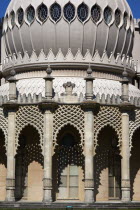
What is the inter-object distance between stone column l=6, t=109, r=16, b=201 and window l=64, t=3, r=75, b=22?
657cm

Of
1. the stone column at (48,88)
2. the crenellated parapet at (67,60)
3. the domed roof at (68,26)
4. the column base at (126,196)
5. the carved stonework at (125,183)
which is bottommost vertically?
the column base at (126,196)

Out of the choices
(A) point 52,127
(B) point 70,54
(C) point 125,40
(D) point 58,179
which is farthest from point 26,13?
(D) point 58,179

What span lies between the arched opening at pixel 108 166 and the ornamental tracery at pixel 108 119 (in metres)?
0.66

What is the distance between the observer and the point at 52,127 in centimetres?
2414

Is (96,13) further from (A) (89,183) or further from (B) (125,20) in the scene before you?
(A) (89,183)

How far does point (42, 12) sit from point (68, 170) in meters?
8.98

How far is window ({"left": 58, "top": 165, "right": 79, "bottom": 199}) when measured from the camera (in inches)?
992

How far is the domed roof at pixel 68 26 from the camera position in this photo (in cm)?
2769

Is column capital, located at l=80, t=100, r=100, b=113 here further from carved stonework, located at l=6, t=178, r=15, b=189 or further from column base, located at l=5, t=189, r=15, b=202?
column base, located at l=5, t=189, r=15, b=202

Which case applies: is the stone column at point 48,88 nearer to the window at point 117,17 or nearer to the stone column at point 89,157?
the stone column at point 89,157

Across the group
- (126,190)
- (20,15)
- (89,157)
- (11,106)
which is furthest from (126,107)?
(20,15)

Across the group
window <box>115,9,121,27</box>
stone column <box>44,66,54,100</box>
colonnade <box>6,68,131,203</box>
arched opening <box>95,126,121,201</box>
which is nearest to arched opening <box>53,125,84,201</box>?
arched opening <box>95,126,121,201</box>

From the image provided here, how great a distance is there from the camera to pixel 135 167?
87.2 feet

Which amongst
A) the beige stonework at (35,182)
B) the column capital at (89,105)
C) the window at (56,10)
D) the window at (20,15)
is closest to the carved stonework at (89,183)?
the beige stonework at (35,182)
